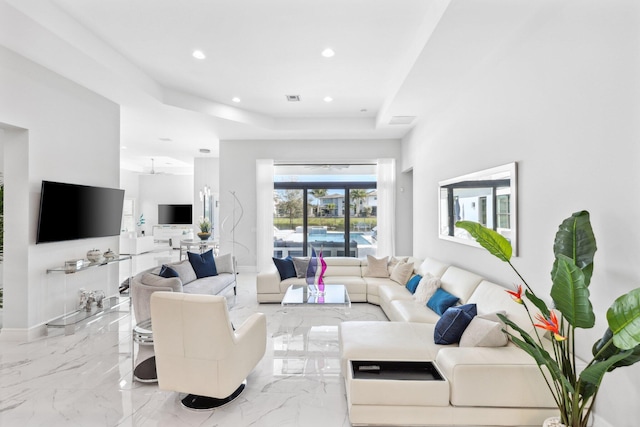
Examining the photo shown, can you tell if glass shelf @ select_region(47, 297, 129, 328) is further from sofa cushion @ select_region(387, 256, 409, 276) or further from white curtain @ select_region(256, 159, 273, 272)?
sofa cushion @ select_region(387, 256, 409, 276)

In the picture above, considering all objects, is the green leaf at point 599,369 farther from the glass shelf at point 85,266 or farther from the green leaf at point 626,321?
the glass shelf at point 85,266

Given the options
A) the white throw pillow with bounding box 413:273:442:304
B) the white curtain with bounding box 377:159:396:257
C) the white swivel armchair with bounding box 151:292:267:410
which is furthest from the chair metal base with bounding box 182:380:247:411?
the white curtain with bounding box 377:159:396:257

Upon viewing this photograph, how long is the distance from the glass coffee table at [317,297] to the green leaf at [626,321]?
8.74 ft

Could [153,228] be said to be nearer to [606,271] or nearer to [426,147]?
[426,147]

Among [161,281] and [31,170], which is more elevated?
[31,170]

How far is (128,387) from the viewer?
9.00 ft

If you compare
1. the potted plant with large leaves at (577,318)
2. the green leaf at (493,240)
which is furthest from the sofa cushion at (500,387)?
the green leaf at (493,240)

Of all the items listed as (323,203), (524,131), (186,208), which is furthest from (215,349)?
(186,208)

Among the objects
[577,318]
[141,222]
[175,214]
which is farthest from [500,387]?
[141,222]

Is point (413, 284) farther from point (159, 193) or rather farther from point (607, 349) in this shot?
point (159, 193)

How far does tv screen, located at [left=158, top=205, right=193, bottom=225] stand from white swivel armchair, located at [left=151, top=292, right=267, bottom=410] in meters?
10.7

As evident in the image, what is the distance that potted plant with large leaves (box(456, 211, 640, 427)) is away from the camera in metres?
1.47

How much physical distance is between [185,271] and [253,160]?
347cm

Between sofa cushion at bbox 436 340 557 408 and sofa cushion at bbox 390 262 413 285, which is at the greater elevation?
sofa cushion at bbox 390 262 413 285
